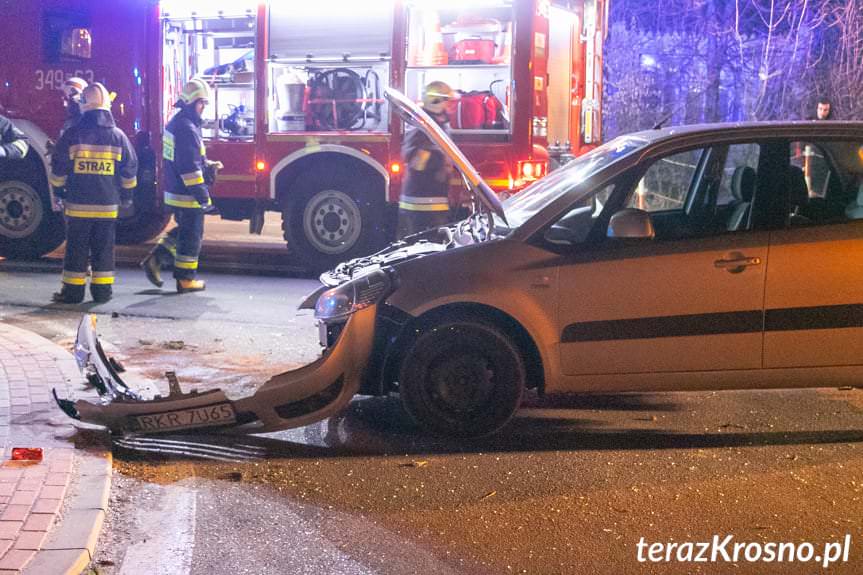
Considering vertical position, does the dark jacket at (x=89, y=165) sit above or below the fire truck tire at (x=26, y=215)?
above

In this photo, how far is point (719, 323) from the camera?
17.1ft

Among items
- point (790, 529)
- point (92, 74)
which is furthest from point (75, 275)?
point (790, 529)

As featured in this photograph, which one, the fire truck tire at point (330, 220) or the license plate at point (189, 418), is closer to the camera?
the license plate at point (189, 418)

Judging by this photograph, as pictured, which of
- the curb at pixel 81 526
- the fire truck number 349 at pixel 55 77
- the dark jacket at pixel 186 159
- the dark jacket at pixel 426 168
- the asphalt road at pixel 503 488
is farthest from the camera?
the fire truck number 349 at pixel 55 77

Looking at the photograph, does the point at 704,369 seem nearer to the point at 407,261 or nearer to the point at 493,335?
the point at 493,335

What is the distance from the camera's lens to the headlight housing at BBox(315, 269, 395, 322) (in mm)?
5258

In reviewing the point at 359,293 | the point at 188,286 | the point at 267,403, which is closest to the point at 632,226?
the point at 359,293

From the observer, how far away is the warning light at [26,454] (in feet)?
15.7

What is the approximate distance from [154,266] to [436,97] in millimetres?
3261

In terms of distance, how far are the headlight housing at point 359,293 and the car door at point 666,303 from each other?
0.87 m

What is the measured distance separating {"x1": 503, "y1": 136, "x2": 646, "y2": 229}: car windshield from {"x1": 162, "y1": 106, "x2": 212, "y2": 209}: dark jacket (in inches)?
158

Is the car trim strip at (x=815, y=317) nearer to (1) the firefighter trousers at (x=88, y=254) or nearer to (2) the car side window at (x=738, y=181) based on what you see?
(2) the car side window at (x=738, y=181)

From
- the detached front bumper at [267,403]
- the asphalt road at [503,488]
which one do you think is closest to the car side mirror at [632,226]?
the asphalt road at [503,488]

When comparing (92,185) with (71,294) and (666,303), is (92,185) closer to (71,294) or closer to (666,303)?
(71,294)
